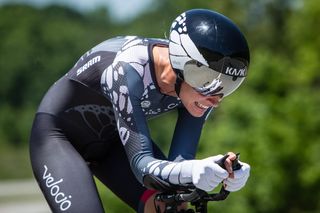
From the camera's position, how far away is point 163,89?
15.5ft

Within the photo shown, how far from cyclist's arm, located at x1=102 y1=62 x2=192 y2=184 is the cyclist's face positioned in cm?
25

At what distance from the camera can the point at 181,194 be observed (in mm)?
A: 4363

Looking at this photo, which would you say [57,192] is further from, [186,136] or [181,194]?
[186,136]

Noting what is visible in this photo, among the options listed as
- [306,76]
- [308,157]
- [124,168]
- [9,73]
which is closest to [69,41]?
[9,73]

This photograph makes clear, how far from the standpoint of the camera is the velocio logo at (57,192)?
458 centimetres

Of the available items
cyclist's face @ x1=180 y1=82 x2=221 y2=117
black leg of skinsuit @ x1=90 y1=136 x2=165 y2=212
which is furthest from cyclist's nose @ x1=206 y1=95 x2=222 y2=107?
black leg of skinsuit @ x1=90 y1=136 x2=165 y2=212

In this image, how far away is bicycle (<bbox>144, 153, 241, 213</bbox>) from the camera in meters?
4.28

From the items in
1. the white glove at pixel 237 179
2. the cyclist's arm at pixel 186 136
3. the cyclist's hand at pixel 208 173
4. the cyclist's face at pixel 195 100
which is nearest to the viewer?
the cyclist's hand at pixel 208 173

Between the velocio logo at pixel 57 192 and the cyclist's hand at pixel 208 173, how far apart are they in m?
0.87

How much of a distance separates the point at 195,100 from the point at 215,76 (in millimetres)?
239

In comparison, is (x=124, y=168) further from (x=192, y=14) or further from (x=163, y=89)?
(x=192, y=14)

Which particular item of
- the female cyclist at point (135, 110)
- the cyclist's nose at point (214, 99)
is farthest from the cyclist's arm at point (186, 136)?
the cyclist's nose at point (214, 99)

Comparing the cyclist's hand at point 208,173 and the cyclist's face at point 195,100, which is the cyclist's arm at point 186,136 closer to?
the cyclist's face at point 195,100

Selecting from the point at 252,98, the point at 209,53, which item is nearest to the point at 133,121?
the point at 209,53
